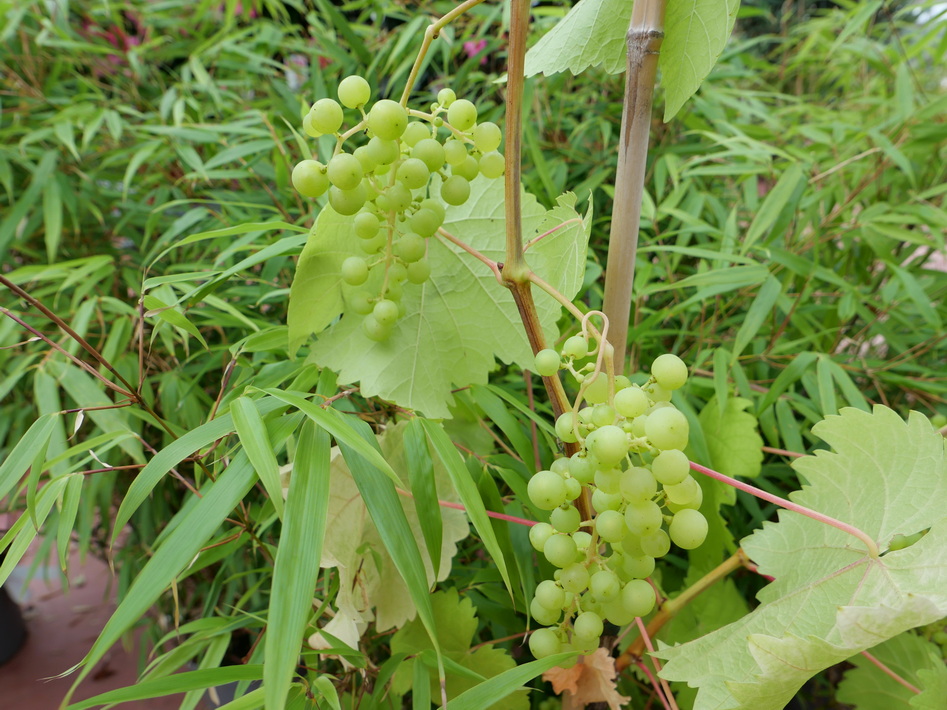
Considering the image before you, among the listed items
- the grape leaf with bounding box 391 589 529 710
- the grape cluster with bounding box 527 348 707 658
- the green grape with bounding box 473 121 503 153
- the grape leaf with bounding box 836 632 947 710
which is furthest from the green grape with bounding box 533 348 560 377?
the grape leaf with bounding box 836 632 947 710

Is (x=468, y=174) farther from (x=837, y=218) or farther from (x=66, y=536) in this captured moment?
(x=837, y=218)

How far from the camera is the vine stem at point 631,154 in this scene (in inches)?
9.6

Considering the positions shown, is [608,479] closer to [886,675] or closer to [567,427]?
[567,427]

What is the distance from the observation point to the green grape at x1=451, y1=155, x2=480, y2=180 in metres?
0.27

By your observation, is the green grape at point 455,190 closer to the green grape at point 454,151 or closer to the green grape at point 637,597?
the green grape at point 454,151

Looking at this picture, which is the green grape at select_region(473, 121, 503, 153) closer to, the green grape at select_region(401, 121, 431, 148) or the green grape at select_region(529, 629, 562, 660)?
the green grape at select_region(401, 121, 431, 148)

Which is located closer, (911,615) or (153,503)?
(911,615)

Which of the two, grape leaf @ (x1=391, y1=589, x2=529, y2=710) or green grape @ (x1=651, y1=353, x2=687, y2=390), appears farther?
grape leaf @ (x1=391, y1=589, x2=529, y2=710)

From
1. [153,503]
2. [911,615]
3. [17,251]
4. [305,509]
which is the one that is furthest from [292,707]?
[17,251]

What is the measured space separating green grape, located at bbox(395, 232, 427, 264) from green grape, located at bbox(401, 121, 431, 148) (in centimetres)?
4

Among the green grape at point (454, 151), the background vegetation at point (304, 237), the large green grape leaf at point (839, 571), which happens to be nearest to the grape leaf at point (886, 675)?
the background vegetation at point (304, 237)

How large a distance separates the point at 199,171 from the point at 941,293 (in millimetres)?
780

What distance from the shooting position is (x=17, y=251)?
32.0 inches

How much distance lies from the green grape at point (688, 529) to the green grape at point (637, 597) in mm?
30
